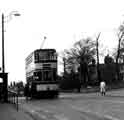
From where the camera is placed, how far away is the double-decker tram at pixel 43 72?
34.2 metres

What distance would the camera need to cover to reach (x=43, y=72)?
3428cm

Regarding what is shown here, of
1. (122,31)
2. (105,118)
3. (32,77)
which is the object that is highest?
(122,31)

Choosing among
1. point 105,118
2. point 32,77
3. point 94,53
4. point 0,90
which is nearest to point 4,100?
point 0,90

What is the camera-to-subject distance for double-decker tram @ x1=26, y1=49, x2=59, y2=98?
34188 millimetres

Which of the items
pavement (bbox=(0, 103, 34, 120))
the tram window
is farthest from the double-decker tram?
pavement (bbox=(0, 103, 34, 120))

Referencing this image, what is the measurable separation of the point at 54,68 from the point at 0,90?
5642mm

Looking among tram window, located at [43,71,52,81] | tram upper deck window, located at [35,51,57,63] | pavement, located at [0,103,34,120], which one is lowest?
pavement, located at [0,103,34,120]

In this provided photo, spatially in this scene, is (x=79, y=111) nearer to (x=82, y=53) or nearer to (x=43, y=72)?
(x=43, y=72)

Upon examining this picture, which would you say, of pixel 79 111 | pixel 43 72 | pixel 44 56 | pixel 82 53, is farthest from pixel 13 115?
pixel 82 53

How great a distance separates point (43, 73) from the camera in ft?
113

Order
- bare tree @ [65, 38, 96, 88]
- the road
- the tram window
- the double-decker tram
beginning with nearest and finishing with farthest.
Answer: the road < the double-decker tram < the tram window < bare tree @ [65, 38, 96, 88]

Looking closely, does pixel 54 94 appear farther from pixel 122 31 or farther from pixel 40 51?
pixel 122 31

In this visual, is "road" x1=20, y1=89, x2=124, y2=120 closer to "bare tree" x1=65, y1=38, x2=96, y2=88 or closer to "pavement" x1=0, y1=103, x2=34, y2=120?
"pavement" x1=0, y1=103, x2=34, y2=120

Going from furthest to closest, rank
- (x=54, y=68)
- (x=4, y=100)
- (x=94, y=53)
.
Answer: (x=94, y=53)
(x=54, y=68)
(x=4, y=100)
